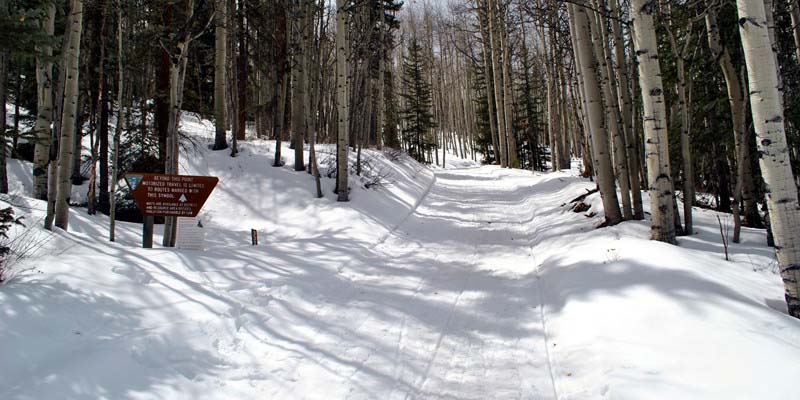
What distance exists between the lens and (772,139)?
404cm

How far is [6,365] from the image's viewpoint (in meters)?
3.24

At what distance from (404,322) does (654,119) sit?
4486mm

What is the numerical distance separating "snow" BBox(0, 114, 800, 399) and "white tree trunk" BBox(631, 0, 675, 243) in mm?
702

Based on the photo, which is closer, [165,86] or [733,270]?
[733,270]

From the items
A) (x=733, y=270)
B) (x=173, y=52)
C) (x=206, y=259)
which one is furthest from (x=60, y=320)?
(x=733, y=270)

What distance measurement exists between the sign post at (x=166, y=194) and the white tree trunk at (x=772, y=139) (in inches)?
264

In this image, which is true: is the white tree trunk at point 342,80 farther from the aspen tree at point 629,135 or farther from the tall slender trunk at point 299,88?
the aspen tree at point 629,135

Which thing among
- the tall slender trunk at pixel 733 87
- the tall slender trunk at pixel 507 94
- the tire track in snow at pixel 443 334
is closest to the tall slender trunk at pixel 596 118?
the tall slender trunk at pixel 733 87

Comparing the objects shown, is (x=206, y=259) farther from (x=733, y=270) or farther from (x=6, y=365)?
(x=733, y=270)

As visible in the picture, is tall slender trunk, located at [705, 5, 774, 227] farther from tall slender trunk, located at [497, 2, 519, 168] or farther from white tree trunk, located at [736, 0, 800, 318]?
tall slender trunk, located at [497, 2, 519, 168]

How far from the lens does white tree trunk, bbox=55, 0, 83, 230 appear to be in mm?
7613

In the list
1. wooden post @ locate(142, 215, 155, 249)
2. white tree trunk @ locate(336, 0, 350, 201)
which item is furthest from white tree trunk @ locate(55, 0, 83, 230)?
white tree trunk @ locate(336, 0, 350, 201)

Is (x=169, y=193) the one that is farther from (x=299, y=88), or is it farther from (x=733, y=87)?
(x=733, y=87)

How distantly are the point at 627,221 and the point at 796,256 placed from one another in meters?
4.51
